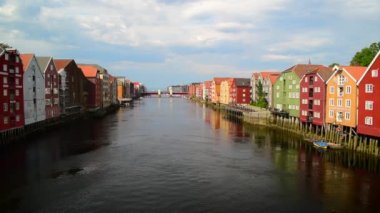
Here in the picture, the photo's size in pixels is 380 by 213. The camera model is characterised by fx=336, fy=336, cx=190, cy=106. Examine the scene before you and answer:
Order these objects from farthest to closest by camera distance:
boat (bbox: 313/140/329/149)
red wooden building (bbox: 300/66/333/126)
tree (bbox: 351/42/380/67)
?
tree (bbox: 351/42/380/67), red wooden building (bbox: 300/66/333/126), boat (bbox: 313/140/329/149)

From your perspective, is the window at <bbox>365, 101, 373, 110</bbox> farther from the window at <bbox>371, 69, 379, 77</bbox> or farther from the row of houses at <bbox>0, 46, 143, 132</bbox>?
the row of houses at <bbox>0, 46, 143, 132</bbox>

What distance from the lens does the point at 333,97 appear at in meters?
50.4

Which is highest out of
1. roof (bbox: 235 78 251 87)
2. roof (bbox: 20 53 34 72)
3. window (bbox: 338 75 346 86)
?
roof (bbox: 20 53 34 72)

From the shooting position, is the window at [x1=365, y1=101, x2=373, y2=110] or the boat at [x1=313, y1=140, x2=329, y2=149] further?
the boat at [x1=313, y1=140, x2=329, y2=149]

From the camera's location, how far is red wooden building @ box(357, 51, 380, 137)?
3941 cm

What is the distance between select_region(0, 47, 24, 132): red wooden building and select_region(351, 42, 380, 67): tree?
66.9 m

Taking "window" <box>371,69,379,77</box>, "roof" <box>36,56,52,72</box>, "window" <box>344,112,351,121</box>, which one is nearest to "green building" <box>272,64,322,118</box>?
"window" <box>344,112,351,121</box>

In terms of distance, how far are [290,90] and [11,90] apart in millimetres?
50950

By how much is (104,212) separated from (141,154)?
62.7 ft

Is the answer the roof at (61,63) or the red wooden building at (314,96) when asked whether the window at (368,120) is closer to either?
the red wooden building at (314,96)

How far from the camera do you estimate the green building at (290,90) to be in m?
65.8

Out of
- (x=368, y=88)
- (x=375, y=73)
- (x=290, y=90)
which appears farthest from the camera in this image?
(x=290, y=90)

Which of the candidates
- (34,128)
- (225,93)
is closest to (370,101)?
(34,128)

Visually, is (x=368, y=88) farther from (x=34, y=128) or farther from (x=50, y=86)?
(x=50, y=86)
